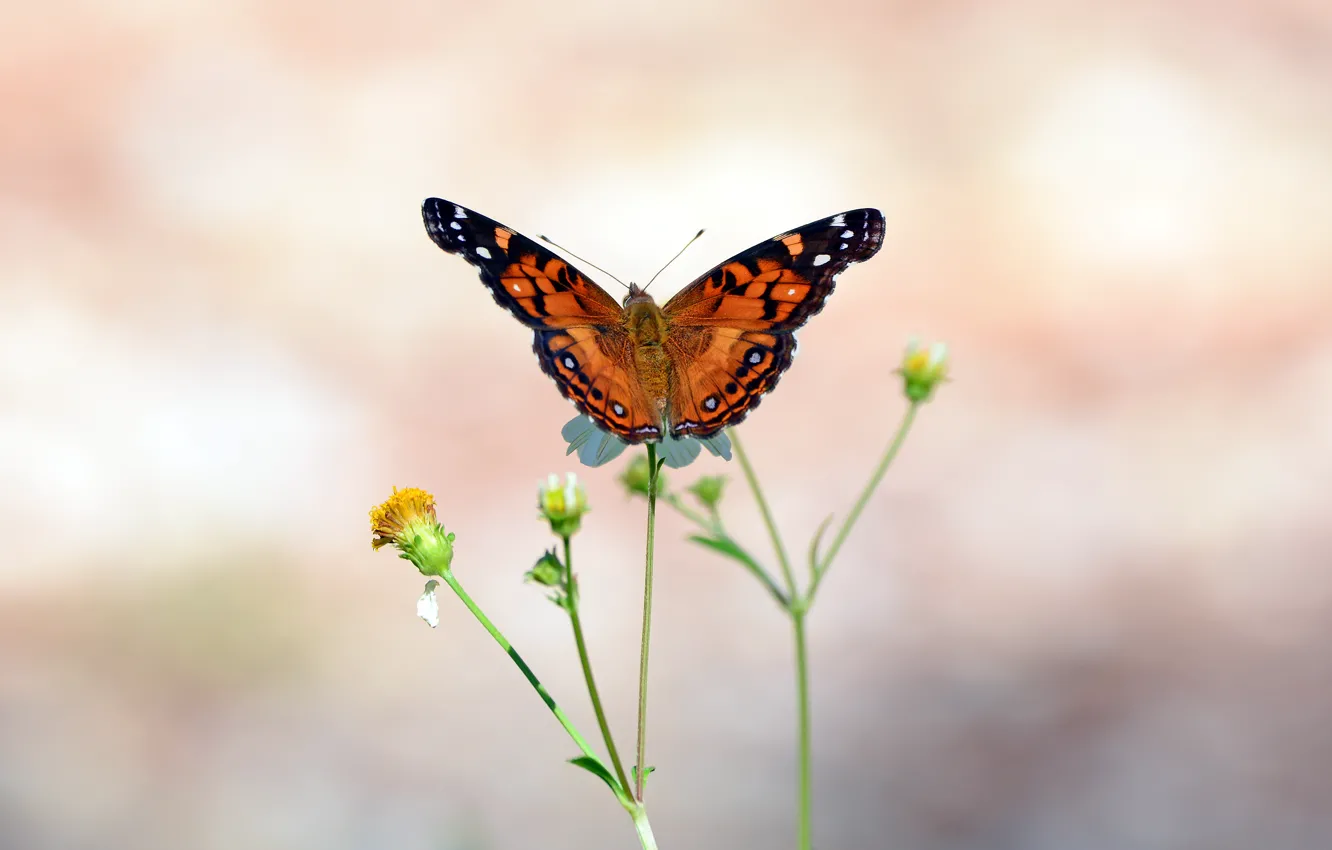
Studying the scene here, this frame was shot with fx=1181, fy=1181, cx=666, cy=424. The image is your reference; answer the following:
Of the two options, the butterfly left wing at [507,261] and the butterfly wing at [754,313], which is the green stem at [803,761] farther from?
the butterfly left wing at [507,261]

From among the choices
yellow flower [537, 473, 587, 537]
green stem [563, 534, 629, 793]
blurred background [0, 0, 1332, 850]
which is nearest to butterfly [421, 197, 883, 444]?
yellow flower [537, 473, 587, 537]

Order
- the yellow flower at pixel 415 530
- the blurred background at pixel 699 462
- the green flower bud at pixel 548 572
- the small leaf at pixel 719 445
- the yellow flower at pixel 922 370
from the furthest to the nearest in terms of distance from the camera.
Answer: the blurred background at pixel 699 462 → the yellow flower at pixel 922 370 → the small leaf at pixel 719 445 → the yellow flower at pixel 415 530 → the green flower bud at pixel 548 572

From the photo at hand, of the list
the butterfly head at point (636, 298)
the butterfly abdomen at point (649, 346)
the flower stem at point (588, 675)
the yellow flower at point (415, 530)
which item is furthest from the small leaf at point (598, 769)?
the butterfly head at point (636, 298)

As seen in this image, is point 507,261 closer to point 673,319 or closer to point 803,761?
point 673,319

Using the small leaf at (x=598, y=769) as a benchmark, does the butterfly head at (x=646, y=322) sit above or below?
above

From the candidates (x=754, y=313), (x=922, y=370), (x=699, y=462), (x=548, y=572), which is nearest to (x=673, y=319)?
(x=754, y=313)


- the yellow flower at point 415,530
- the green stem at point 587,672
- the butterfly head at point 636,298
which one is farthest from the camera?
the butterfly head at point 636,298
